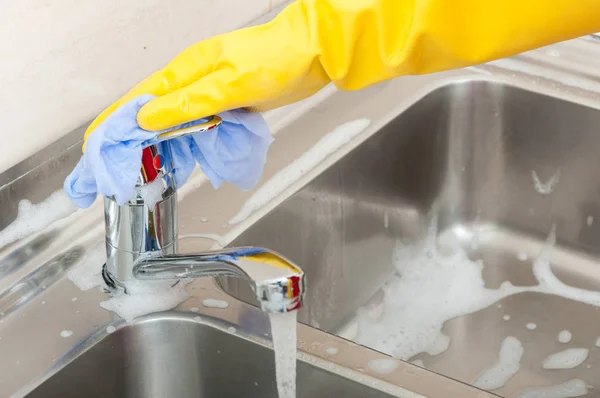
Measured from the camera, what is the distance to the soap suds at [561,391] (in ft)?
3.51

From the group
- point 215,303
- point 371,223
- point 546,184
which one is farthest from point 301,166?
point 546,184

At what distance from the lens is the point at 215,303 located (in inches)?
33.6

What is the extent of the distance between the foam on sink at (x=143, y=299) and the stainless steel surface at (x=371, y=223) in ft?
0.03

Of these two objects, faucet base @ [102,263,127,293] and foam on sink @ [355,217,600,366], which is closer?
faucet base @ [102,263,127,293]

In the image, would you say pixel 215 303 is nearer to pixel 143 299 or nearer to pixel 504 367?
pixel 143 299

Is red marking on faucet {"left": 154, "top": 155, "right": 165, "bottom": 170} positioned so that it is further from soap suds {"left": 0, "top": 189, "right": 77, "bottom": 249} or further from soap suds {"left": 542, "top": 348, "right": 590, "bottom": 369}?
soap suds {"left": 542, "top": 348, "right": 590, "bottom": 369}

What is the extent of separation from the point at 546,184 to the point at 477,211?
10cm

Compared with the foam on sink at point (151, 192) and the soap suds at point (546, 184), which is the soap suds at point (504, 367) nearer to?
the soap suds at point (546, 184)

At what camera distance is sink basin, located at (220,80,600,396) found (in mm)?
1093

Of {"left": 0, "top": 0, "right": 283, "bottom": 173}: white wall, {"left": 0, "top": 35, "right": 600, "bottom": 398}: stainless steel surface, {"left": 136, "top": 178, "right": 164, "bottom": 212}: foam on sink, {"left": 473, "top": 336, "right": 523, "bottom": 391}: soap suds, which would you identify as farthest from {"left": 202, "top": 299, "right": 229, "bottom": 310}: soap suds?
{"left": 473, "top": 336, "right": 523, "bottom": 391}: soap suds

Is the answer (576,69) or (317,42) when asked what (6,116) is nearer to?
(317,42)

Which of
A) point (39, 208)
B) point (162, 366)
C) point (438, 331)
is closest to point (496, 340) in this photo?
point (438, 331)

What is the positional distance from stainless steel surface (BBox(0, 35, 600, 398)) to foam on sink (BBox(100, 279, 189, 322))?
0.03ft

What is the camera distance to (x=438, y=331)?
3.75ft
